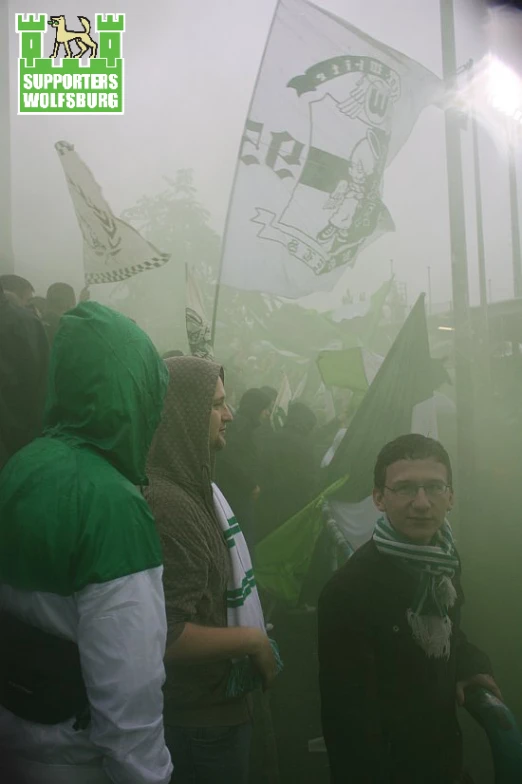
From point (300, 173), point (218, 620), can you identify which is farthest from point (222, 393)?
point (300, 173)

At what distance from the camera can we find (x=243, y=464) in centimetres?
366

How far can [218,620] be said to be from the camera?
1.47 meters

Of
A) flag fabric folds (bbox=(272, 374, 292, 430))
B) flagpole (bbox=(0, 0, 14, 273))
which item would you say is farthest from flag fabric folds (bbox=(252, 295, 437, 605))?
flag fabric folds (bbox=(272, 374, 292, 430))

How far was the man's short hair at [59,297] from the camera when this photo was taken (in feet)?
10.8

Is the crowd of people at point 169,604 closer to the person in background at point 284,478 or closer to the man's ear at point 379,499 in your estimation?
the man's ear at point 379,499

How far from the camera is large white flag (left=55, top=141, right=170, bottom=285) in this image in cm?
391

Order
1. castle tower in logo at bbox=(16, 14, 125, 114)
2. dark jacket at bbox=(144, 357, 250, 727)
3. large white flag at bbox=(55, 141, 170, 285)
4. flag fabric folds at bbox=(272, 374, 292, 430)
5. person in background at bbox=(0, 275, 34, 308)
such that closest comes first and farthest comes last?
1. dark jacket at bbox=(144, 357, 250, 727)
2. person in background at bbox=(0, 275, 34, 308)
3. castle tower in logo at bbox=(16, 14, 125, 114)
4. large white flag at bbox=(55, 141, 170, 285)
5. flag fabric folds at bbox=(272, 374, 292, 430)

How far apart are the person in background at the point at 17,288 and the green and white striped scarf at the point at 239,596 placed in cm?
180

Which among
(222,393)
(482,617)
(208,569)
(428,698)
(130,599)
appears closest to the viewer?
(130,599)

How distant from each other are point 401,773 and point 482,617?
267 cm

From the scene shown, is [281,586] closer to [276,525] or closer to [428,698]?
[276,525]

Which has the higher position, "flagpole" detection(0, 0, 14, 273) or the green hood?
"flagpole" detection(0, 0, 14, 273)

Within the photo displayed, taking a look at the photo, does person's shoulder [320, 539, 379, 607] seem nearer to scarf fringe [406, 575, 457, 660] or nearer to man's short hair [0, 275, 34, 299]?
scarf fringe [406, 575, 457, 660]

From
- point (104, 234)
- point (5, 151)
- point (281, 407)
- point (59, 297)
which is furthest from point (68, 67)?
point (281, 407)
